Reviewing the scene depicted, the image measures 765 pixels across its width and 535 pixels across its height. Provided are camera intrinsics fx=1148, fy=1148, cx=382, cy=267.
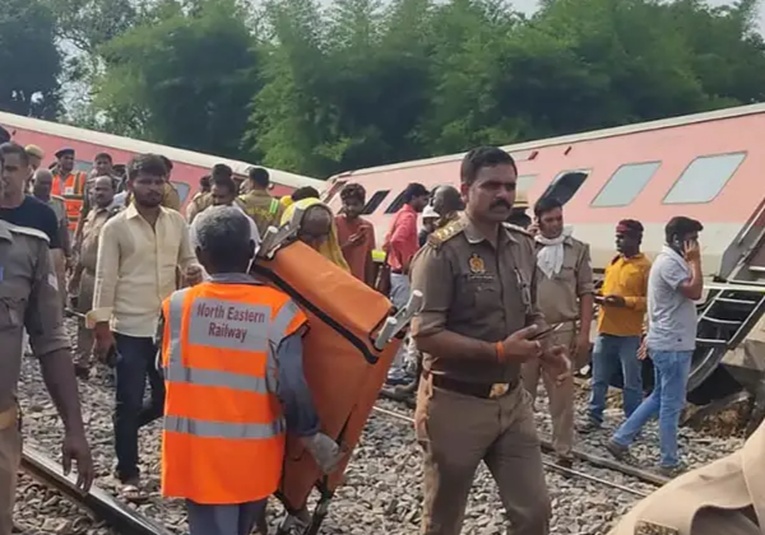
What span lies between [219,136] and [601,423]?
3348 cm

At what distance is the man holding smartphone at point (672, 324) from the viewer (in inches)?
305

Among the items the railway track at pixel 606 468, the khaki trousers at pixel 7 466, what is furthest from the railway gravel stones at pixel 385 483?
the khaki trousers at pixel 7 466

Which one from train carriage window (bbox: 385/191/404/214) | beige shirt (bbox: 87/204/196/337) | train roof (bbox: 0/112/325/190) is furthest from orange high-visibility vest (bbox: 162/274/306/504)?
train roof (bbox: 0/112/325/190)

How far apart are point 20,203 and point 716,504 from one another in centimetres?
567

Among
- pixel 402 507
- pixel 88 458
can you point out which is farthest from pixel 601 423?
pixel 88 458

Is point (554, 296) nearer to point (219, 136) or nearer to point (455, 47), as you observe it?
point (455, 47)

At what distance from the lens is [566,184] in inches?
525

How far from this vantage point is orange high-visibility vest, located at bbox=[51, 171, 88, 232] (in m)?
13.0

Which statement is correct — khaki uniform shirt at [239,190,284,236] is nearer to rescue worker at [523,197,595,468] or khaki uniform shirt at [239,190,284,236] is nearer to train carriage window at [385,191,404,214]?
rescue worker at [523,197,595,468]

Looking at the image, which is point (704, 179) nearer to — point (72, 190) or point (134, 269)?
point (134, 269)

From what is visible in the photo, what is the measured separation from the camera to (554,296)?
Answer: 26.0 feet

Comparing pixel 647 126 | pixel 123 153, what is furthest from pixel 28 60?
pixel 647 126

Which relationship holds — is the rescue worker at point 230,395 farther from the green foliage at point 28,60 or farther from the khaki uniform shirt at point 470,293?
the green foliage at point 28,60

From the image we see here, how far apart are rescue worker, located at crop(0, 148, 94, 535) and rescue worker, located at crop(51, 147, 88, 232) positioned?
957 cm
